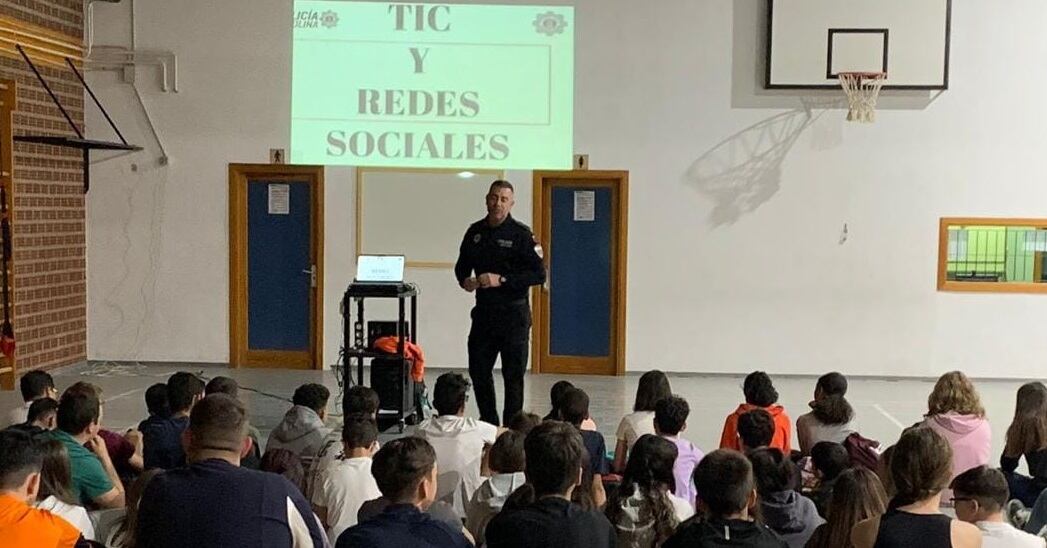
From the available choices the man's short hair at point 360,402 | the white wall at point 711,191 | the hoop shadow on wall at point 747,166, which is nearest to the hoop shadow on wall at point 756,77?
the white wall at point 711,191

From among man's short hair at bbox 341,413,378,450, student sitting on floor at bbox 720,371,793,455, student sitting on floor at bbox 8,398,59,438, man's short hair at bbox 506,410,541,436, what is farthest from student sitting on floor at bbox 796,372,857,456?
student sitting on floor at bbox 8,398,59,438

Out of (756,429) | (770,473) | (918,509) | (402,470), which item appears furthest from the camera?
(756,429)

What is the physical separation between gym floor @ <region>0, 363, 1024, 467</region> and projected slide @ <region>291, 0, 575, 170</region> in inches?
79.8

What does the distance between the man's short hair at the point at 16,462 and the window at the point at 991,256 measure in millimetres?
8281

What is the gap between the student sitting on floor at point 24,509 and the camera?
95.9 inches

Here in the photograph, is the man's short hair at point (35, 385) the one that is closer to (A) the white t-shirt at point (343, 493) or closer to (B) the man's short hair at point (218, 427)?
(A) the white t-shirt at point (343, 493)

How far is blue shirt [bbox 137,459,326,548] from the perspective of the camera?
2.32 metres

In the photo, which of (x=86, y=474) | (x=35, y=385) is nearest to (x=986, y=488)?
(x=86, y=474)

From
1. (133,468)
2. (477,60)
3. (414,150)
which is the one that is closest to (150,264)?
(414,150)

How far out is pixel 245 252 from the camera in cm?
964

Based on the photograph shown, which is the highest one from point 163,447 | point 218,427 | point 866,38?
point 866,38

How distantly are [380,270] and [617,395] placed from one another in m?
2.70

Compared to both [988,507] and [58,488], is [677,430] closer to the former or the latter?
[988,507]

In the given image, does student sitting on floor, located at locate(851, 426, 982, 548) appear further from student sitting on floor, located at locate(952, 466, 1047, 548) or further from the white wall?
the white wall
